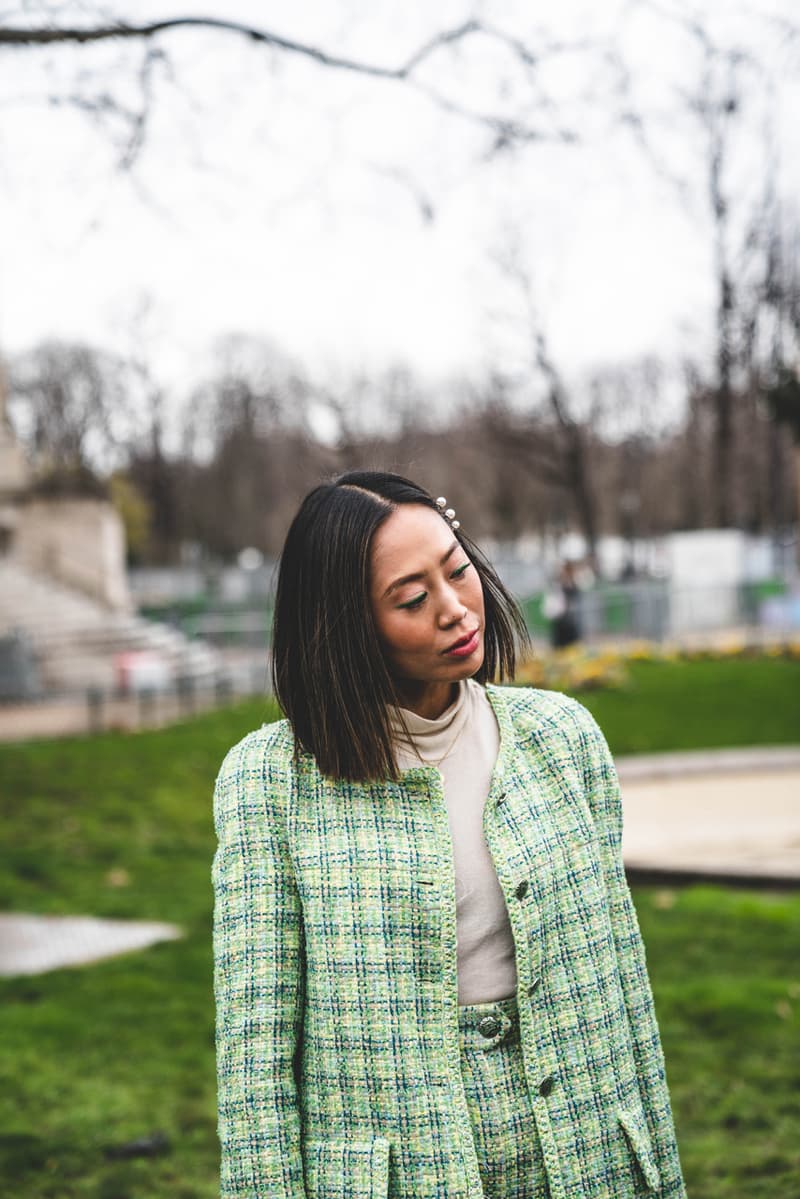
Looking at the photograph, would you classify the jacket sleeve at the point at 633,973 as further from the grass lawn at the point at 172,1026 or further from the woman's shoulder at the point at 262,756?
the grass lawn at the point at 172,1026

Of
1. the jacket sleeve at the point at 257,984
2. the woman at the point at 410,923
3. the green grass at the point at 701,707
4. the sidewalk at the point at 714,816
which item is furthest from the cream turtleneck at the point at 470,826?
the green grass at the point at 701,707

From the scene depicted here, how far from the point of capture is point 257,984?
75.7 inches

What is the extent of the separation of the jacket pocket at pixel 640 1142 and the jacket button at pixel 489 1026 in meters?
0.23

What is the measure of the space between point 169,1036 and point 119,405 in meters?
61.6

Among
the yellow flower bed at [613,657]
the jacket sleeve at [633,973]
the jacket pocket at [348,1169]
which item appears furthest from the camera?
the yellow flower bed at [613,657]

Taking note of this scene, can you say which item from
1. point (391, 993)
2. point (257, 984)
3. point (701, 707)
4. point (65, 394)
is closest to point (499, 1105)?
point (391, 993)

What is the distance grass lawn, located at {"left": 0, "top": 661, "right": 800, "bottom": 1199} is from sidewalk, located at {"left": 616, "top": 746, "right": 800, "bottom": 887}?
0.24 m

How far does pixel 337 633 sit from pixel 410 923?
44 centimetres

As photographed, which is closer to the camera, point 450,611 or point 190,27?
point 450,611

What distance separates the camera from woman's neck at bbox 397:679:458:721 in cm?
210

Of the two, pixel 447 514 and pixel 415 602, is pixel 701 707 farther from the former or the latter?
pixel 415 602

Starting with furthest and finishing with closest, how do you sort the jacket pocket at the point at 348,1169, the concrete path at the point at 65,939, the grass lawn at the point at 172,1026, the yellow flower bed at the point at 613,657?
1. the yellow flower bed at the point at 613,657
2. the concrete path at the point at 65,939
3. the grass lawn at the point at 172,1026
4. the jacket pocket at the point at 348,1169

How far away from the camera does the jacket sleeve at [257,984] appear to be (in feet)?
6.15

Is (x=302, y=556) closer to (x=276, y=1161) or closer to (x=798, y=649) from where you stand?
(x=276, y=1161)
